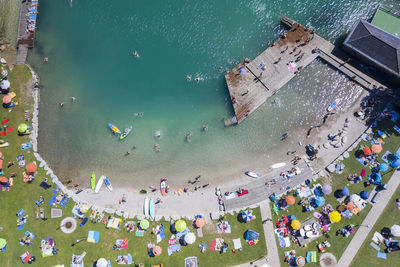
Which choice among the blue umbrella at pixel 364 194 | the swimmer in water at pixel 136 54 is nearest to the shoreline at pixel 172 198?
the blue umbrella at pixel 364 194

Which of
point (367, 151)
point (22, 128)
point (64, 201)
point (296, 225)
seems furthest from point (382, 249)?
point (22, 128)

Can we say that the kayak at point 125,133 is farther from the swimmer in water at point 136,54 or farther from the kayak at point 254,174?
the kayak at point 254,174

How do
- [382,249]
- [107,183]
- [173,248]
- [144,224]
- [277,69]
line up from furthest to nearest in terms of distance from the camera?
[277,69], [107,183], [173,248], [144,224], [382,249]

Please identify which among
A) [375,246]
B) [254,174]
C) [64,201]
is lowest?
[375,246]

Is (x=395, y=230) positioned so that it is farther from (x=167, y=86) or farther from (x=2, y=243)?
(x=2, y=243)

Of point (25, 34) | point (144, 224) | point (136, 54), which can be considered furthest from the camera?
point (25, 34)

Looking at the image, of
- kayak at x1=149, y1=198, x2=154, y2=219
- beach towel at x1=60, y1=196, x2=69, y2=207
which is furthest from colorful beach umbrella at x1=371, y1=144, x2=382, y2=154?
beach towel at x1=60, y1=196, x2=69, y2=207

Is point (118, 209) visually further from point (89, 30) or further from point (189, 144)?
point (89, 30)
